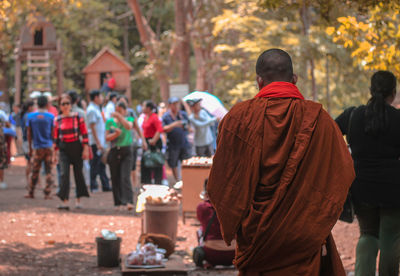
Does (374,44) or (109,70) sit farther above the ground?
(109,70)

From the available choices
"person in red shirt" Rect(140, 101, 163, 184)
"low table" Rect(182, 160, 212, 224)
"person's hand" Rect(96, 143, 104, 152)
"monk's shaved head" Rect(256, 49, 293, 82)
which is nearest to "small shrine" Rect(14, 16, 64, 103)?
"person in red shirt" Rect(140, 101, 163, 184)

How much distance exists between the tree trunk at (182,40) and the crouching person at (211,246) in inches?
593

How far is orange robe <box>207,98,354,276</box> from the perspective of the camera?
12.3ft

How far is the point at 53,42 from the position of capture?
30031mm

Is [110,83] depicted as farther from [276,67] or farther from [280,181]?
[280,181]

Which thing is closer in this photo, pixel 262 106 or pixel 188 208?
pixel 262 106

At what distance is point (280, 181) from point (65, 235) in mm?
7279

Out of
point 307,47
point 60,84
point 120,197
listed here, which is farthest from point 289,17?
point 60,84

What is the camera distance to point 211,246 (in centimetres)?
826

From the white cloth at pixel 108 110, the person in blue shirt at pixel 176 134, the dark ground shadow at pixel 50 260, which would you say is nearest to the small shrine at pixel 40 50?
the white cloth at pixel 108 110

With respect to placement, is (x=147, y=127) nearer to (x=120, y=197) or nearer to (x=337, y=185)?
(x=120, y=197)

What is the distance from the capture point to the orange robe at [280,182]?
3746 mm

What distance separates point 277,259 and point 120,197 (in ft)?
30.3

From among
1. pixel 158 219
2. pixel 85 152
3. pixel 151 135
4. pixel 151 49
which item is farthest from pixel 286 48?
pixel 151 49
